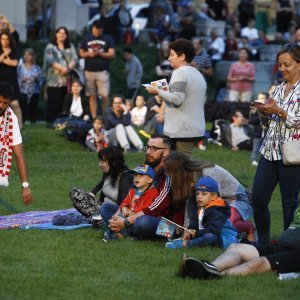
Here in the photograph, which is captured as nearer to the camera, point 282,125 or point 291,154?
point 291,154

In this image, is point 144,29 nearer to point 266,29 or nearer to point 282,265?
point 266,29

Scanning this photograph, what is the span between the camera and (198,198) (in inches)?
454

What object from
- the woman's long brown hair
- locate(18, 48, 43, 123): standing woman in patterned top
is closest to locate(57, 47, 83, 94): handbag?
locate(18, 48, 43, 123): standing woman in patterned top

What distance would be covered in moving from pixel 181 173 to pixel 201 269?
209 centimetres

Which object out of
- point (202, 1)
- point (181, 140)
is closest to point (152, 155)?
point (181, 140)

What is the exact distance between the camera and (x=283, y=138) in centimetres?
1096

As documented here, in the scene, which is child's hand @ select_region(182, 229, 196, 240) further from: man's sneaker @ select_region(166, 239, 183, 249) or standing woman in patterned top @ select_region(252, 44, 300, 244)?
standing woman in patterned top @ select_region(252, 44, 300, 244)

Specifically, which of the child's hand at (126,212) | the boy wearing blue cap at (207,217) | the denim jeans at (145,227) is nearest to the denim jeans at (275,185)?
the boy wearing blue cap at (207,217)

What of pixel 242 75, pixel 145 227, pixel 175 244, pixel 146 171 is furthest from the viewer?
pixel 242 75

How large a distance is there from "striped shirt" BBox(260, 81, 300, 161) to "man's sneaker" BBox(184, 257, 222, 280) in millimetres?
1485

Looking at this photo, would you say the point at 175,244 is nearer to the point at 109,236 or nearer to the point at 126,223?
the point at 126,223

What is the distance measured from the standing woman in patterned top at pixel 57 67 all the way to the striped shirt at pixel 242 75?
13.6ft

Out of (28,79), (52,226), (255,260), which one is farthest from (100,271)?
(28,79)

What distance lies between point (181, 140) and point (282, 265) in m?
3.03
